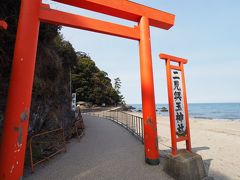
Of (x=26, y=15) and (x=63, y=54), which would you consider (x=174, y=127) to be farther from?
(x=63, y=54)

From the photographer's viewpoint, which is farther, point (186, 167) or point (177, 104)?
point (177, 104)

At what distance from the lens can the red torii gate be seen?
2895 millimetres

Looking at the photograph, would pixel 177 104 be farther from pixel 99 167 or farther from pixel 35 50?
pixel 35 50

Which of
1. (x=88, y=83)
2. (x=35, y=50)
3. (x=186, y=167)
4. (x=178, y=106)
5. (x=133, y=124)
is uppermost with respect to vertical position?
(x=88, y=83)

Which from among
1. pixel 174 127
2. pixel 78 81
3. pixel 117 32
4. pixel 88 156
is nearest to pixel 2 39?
pixel 117 32

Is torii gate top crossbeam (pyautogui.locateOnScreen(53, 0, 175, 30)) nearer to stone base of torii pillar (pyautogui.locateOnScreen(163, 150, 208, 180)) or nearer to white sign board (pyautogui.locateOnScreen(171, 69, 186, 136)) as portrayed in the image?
white sign board (pyautogui.locateOnScreen(171, 69, 186, 136))

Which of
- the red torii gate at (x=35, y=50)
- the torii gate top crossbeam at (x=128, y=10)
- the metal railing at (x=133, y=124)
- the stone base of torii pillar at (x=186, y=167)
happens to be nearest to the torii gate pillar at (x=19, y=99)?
the red torii gate at (x=35, y=50)

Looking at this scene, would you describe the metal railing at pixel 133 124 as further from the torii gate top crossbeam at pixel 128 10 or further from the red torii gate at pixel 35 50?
the torii gate top crossbeam at pixel 128 10

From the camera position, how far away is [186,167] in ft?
10.5

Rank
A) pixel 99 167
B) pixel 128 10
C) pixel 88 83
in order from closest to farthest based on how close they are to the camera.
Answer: pixel 99 167
pixel 128 10
pixel 88 83

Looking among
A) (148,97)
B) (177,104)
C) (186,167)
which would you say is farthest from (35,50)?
(186,167)

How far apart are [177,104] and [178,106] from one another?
0.20ft

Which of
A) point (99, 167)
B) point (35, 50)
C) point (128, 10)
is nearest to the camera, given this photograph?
point (35, 50)

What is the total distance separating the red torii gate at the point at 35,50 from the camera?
9.50 feet
